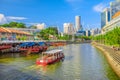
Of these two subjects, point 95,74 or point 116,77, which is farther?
point 95,74

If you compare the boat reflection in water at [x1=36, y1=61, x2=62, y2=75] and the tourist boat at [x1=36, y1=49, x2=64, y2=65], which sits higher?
the tourist boat at [x1=36, y1=49, x2=64, y2=65]

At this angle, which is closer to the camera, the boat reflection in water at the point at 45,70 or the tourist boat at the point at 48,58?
the boat reflection in water at the point at 45,70

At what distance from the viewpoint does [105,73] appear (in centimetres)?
4262

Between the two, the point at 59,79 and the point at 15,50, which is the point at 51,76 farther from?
the point at 15,50

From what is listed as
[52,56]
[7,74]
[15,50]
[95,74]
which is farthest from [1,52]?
[95,74]

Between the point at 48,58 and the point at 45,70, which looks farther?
the point at 48,58

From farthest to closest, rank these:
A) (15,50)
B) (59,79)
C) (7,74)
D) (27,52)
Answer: (15,50) < (27,52) < (7,74) < (59,79)

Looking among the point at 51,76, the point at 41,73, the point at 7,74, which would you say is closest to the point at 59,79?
the point at 51,76

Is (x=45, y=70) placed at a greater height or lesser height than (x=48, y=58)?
lesser

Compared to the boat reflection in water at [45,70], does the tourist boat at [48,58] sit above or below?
above

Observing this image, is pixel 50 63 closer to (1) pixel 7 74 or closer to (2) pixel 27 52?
(1) pixel 7 74

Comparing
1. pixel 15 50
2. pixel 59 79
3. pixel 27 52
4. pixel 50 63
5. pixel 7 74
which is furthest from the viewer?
pixel 15 50

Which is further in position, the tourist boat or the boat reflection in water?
the tourist boat

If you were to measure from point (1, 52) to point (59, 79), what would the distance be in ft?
170
